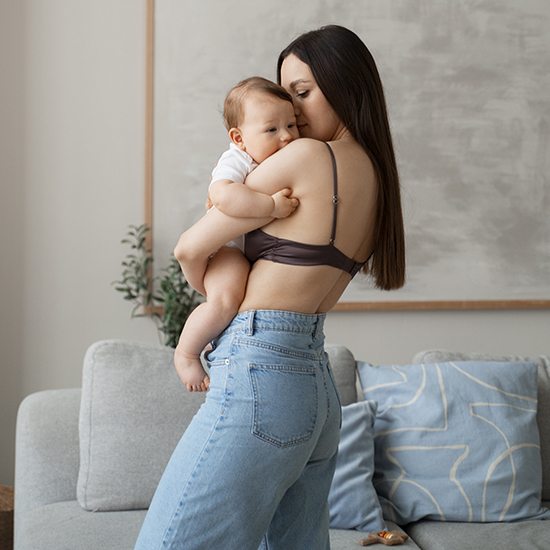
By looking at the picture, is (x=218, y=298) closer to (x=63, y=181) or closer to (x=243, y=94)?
(x=243, y=94)

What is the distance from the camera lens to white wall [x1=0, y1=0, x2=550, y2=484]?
260cm

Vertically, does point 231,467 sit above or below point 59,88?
below

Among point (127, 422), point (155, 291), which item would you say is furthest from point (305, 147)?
point (155, 291)

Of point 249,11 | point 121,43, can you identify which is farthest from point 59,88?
point 249,11

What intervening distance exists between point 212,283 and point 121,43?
215 centimetres

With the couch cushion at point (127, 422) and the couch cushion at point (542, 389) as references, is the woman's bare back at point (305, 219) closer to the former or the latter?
the couch cushion at point (127, 422)

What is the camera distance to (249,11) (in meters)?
2.71

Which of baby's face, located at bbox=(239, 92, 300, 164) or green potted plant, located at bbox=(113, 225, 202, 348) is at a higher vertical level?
baby's face, located at bbox=(239, 92, 300, 164)

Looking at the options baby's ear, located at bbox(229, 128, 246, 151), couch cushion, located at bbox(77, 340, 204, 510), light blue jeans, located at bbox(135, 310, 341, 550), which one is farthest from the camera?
couch cushion, located at bbox(77, 340, 204, 510)

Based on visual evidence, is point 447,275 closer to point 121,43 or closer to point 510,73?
point 510,73

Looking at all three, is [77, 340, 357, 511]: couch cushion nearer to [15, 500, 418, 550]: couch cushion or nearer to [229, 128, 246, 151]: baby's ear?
[15, 500, 418, 550]: couch cushion

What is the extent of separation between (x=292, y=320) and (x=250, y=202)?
0.20 meters

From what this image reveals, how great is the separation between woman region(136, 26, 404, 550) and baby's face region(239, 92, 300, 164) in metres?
0.06

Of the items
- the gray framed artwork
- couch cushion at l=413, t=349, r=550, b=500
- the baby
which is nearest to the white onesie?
the baby
